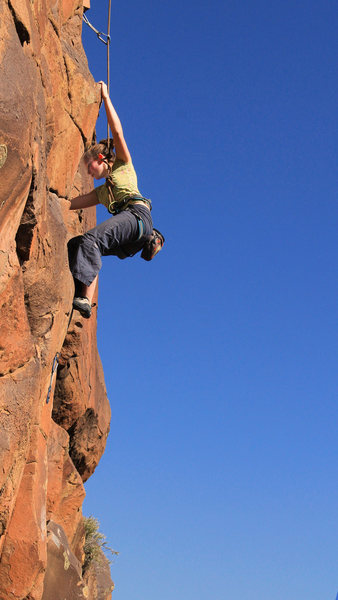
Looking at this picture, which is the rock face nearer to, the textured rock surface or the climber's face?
the climber's face

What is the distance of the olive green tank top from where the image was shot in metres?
10.7

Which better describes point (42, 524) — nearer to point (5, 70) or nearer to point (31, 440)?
point (31, 440)

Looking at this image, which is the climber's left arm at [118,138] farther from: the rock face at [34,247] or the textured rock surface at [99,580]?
the textured rock surface at [99,580]

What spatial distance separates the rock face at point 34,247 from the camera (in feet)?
25.5

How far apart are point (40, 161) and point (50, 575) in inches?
270

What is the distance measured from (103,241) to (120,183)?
111 cm

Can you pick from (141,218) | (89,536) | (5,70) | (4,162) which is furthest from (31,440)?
(89,536)

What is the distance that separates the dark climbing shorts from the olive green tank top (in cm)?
31

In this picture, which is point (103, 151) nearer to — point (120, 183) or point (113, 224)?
point (120, 183)

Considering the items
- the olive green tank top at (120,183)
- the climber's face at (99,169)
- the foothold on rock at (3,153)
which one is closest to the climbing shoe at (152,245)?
the olive green tank top at (120,183)

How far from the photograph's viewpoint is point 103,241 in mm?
10156

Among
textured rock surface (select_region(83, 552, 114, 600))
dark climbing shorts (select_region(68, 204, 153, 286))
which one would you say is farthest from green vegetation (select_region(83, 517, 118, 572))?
dark climbing shorts (select_region(68, 204, 153, 286))

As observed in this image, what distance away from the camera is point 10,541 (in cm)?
943

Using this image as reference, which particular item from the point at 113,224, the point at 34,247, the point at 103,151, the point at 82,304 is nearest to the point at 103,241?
the point at 113,224
